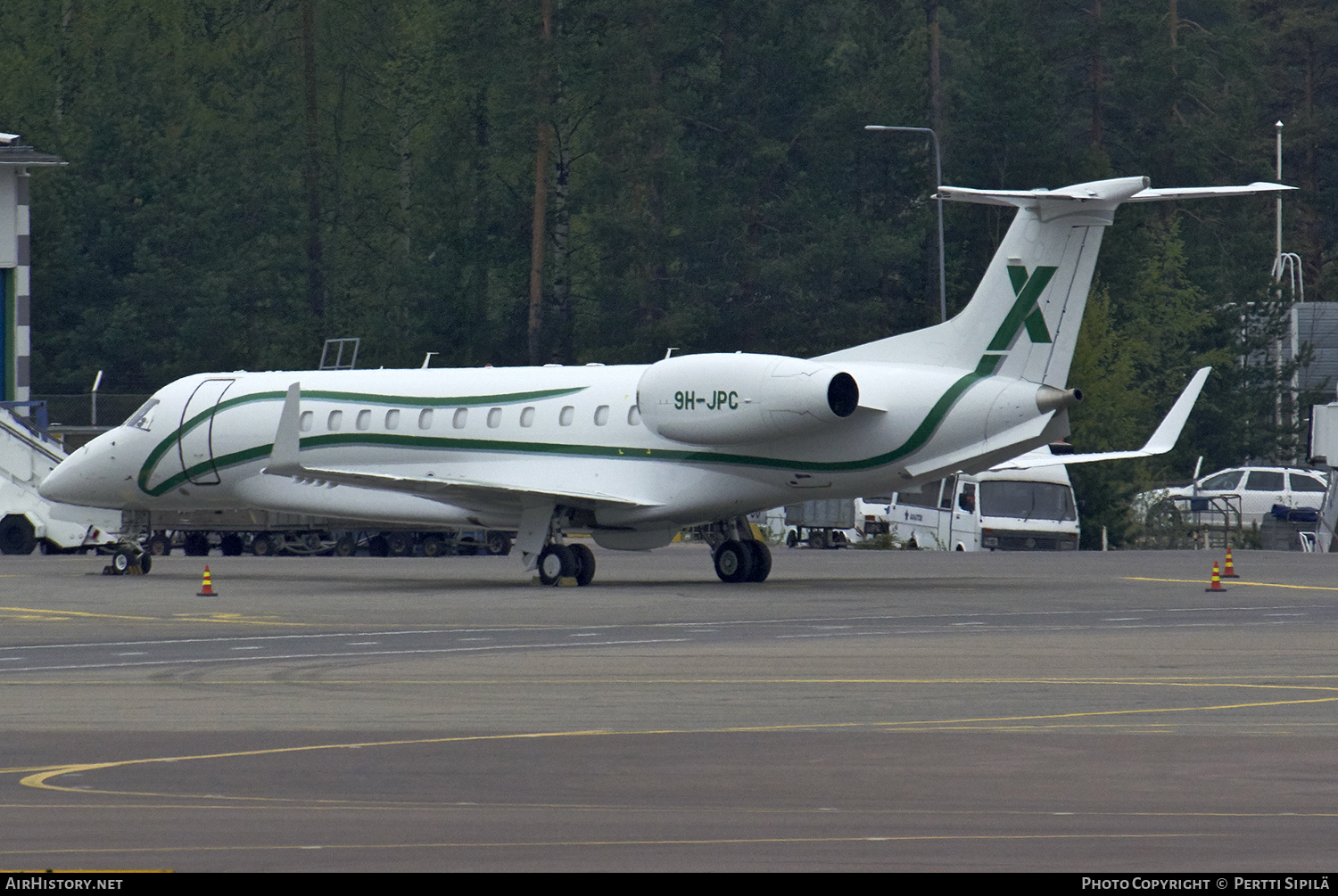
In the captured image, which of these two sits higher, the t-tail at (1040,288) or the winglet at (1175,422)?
the t-tail at (1040,288)

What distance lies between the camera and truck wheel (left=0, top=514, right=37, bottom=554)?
42.2 m

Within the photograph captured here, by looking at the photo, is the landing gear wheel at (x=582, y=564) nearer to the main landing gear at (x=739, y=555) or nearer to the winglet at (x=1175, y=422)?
the main landing gear at (x=739, y=555)

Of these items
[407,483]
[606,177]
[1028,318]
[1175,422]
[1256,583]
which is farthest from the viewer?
[606,177]

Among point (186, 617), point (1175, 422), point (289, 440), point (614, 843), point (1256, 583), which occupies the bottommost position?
point (614, 843)

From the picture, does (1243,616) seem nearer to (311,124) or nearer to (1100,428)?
(1100,428)

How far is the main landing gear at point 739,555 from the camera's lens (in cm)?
3069

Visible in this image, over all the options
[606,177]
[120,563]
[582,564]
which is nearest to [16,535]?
[120,563]

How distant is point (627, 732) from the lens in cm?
1343

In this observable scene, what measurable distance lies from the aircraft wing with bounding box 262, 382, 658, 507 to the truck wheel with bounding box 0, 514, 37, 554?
15023 mm

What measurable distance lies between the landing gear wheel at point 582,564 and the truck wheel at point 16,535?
16.8 meters

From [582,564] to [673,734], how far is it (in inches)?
655

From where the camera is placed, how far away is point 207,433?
111 feet

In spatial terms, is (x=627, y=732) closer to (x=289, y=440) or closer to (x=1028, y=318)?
(x=289, y=440)

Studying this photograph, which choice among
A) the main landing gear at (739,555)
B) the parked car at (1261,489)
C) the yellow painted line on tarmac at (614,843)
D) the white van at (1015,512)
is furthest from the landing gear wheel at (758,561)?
the parked car at (1261,489)
